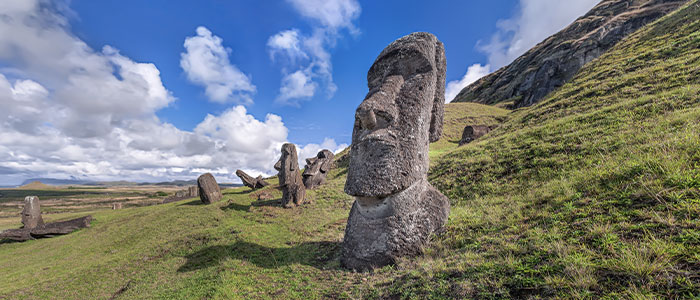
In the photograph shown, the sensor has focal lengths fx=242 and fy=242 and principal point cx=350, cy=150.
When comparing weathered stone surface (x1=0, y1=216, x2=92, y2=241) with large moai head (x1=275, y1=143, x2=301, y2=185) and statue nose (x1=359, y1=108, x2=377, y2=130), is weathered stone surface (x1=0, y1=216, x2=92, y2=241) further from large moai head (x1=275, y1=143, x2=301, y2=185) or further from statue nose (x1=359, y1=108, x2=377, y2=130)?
statue nose (x1=359, y1=108, x2=377, y2=130)

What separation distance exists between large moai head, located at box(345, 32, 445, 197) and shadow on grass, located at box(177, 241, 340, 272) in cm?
230

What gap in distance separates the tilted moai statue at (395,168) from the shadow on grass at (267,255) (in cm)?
107

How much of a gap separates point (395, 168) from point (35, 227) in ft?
69.9

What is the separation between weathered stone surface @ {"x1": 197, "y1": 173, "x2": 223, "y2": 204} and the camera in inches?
646

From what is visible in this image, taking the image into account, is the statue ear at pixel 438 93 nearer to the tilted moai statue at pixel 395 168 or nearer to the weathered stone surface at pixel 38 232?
the tilted moai statue at pixel 395 168

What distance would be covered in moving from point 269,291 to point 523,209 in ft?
18.7

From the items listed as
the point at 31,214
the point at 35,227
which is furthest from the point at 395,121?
the point at 31,214

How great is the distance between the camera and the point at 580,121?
9.88 metres

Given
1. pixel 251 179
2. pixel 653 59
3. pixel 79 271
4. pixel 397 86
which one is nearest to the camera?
pixel 397 86

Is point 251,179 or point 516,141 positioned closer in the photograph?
point 516,141

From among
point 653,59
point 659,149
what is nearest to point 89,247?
point 659,149

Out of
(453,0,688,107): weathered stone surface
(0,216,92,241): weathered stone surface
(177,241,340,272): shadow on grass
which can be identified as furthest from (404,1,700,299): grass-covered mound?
(453,0,688,107): weathered stone surface

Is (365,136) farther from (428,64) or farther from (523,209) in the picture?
(523,209)

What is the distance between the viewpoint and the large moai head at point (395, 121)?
5.20 m
